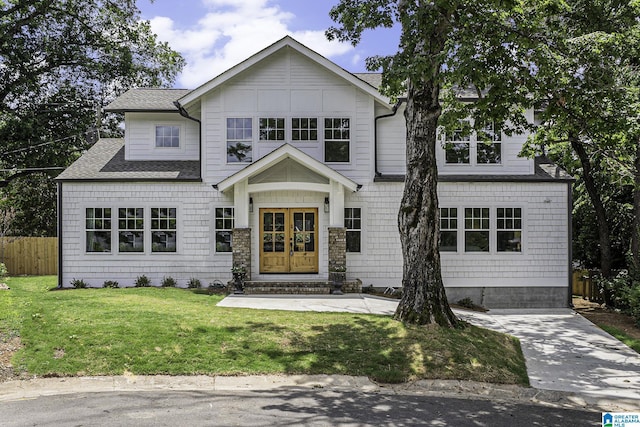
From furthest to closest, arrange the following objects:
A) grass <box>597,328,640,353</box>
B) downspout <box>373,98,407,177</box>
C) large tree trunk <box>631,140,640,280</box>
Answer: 1. downspout <box>373,98,407,177</box>
2. large tree trunk <box>631,140,640,280</box>
3. grass <box>597,328,640,353</box>

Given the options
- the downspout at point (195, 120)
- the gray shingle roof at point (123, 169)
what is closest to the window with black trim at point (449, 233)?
the gray shingle roof at point (123, 169)

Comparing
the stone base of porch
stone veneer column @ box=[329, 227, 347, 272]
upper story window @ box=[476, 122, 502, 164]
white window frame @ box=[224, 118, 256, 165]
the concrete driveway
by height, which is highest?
white window frame @ box=[224, 118, 256, 165]

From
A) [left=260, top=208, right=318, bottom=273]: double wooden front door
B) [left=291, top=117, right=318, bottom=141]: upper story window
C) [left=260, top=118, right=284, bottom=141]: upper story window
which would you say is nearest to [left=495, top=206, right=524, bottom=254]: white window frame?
[left=260, top=208, right=318, bottom=273]: double wooden front door

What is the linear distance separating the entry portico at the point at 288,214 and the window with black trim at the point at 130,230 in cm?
288

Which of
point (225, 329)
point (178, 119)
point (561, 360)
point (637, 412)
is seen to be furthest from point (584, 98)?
point (178, 119)

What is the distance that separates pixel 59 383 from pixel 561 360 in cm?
863

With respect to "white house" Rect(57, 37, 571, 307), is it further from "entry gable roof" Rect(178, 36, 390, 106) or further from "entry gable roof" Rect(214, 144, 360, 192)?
"entry gable roof" Rect(214, 144, 360, 192)

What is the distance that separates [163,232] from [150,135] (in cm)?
364

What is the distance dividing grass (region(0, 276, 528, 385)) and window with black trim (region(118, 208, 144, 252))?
5.21 meters

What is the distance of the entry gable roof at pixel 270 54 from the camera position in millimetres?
16094

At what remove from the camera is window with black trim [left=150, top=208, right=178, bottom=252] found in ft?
53.4

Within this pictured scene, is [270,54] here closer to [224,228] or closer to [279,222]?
[279,222]

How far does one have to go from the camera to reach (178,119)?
1748cm

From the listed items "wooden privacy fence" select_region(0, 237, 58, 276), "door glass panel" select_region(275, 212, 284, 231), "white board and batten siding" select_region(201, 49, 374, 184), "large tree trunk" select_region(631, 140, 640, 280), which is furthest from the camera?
"wooden privacy fence" select_region(0, 237, 58, 276)
